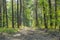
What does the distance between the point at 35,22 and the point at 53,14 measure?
26.1 ft

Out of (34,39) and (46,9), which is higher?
(46,9)

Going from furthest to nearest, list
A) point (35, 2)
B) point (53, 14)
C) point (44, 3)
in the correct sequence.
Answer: point (35, 2)
point (44, 3)
point (53, 14)

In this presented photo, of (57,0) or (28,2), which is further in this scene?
(28,2)

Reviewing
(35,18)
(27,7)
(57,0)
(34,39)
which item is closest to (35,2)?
(35,18)

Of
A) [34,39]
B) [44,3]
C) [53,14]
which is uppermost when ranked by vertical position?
[44,3]

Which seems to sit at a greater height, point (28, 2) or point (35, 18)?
point (28, 2)

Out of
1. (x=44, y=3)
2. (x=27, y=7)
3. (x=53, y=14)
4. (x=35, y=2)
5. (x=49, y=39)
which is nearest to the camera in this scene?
(x=49, y=39)

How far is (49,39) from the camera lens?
39.0 ft

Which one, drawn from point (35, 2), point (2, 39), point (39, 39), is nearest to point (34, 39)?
point (39, 39)

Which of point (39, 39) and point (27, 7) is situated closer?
point (39, 39)

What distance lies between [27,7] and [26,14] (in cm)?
200

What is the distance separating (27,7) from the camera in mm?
44500

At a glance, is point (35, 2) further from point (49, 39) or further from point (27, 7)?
point (27, 7)

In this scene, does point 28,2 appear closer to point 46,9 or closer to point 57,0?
point 46,9
